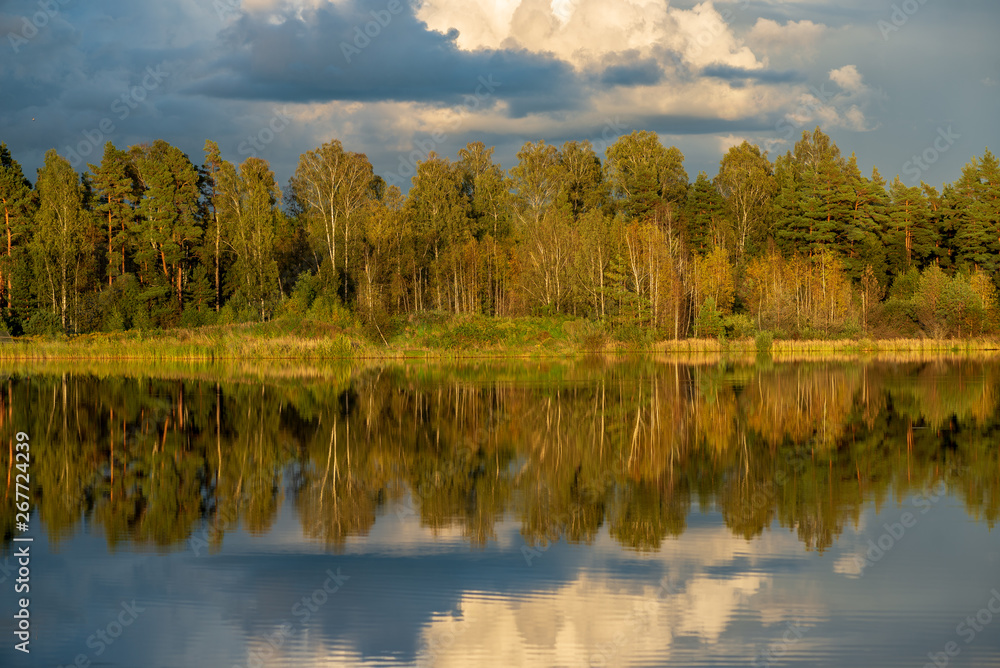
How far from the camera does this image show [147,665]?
→ 7789mm

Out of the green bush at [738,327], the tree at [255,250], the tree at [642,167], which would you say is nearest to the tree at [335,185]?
the tree at [255,250]

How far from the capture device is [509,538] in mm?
11414

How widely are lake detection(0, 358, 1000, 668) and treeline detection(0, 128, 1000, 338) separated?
116ft

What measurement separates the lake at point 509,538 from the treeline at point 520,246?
35.3 metres

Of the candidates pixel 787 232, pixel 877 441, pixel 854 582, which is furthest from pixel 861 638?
pixel 787 232

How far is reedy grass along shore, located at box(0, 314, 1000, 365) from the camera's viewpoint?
52.1 metres

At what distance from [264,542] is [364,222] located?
6088 cm

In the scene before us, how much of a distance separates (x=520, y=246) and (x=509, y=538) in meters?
59.8

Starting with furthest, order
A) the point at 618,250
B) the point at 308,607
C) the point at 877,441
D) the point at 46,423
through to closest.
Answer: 1. the point at 618,250
2. the point at 46,423
3. the point at 877,441
4. the point at 308,607

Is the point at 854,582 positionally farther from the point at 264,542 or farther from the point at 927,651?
the point at 264,542

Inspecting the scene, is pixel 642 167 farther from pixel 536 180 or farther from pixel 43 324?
pixel 43 324

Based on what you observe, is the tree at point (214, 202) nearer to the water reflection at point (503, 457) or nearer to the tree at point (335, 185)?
the tree at point (335, 185)

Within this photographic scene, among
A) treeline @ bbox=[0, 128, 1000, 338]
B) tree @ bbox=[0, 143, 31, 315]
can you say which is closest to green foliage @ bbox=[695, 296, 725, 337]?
treeline @ bbox=[0, 128, 1000, 338]

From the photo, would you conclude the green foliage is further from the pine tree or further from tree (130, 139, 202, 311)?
tree (130, 139, 202, 311)
